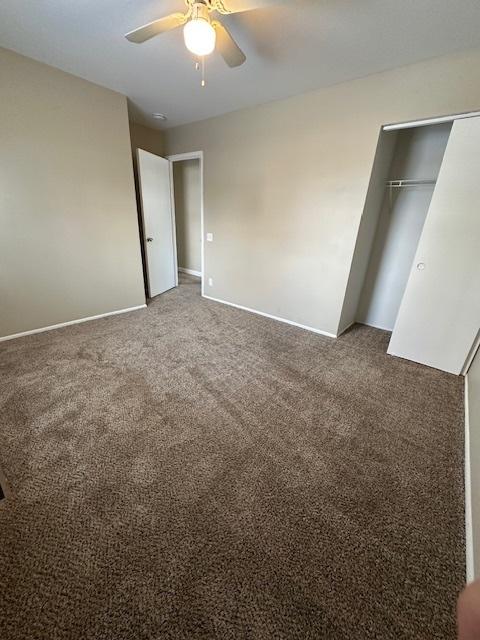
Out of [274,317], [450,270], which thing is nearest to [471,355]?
[450,270]

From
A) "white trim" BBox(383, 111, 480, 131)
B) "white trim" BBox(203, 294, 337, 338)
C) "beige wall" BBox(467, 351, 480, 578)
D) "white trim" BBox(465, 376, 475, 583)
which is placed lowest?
"white trim" BBox(465, 376, 475, 583)

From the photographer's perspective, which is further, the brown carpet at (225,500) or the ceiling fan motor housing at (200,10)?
the ceiling fan motor housing at (200,10)

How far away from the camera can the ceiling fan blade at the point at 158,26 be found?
4.64ft

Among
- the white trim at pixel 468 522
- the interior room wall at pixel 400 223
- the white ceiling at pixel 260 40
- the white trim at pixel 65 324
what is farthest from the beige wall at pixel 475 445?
the white trim at pixel 65 324

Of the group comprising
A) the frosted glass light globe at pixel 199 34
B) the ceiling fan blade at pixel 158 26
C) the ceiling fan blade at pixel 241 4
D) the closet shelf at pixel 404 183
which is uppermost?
the ceiling fan blade at pixel 241 4

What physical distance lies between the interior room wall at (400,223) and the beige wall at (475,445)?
1258mm

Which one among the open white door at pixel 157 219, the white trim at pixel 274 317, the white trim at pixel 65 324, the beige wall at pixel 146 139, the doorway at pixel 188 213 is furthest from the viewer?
the doorway at pixel 188 213

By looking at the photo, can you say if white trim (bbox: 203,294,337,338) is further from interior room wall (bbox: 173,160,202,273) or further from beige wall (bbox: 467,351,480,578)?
interior room wall (bbox: 173,160,202,273)

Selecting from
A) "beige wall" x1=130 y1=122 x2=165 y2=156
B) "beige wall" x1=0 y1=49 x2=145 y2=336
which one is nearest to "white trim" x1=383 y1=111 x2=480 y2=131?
"beige wall" x1=0 y1=49 x2=145 y2=336

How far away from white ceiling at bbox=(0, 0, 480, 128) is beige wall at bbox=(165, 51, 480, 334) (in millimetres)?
177

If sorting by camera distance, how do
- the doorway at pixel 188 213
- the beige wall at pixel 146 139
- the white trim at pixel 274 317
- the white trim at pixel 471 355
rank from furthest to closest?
the doorway at pixel 188 213
the beige wall at pixel 146 139
the white trim at pixel 274 317
the white trim at pixel 471 355

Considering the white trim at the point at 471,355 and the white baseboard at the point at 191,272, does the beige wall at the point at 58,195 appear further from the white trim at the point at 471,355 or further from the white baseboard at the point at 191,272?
the white trim at the point at 471,355

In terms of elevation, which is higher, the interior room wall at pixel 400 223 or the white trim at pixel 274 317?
the interior room wall at pixel 400 223

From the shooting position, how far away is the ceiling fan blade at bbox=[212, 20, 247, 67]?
1.46 metres
